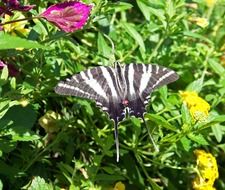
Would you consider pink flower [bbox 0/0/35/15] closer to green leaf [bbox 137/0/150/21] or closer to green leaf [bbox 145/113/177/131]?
green leaf [bbox 145/113/177/131]

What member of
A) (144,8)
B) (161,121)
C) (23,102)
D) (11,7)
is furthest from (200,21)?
(11,7)

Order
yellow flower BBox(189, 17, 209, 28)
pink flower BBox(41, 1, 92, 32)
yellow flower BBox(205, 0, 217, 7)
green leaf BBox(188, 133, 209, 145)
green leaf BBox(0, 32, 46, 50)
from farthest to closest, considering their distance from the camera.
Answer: yellow flower BBox(205, 0, 217, 7) → yellow flower BBox(189, 17, 209, 28) → green leaf BBox(188, 133, 209, 145) → pink flower BBox(41, 1, 92, 32) → green leaf BBox(0, 32, 46, 50)

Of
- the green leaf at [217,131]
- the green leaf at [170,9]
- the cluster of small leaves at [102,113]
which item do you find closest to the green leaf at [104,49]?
the cluster of small leaves at [102,113]

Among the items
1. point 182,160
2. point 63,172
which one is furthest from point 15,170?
point 182,160

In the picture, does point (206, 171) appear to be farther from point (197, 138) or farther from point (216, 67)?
point (216, 67)

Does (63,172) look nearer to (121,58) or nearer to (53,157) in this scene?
(53,157)

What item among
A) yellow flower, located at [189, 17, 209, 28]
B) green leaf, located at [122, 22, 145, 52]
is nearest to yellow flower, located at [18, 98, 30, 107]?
green leaf, located at [122, 22, 145, 52]
